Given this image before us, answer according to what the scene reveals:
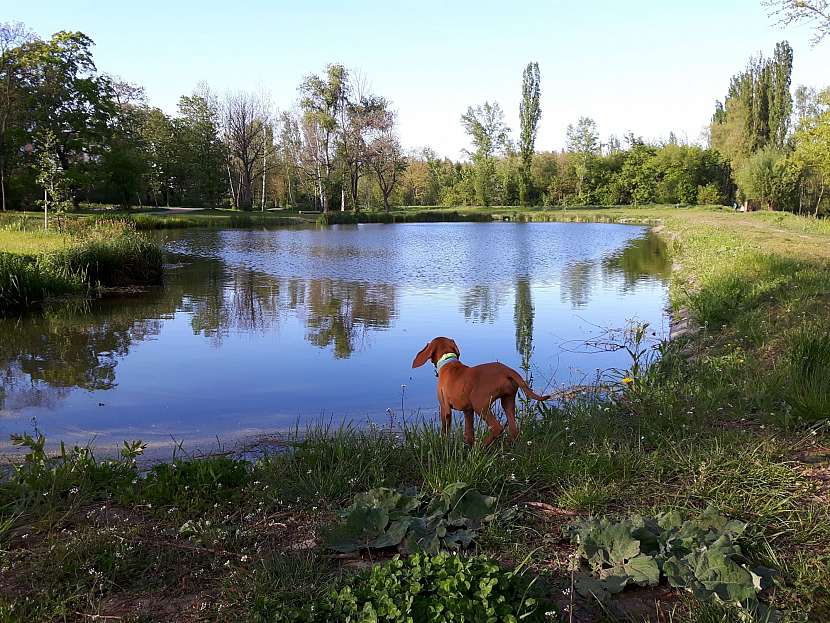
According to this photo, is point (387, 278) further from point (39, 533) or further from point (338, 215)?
point (338, 215)

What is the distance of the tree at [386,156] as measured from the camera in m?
51.6

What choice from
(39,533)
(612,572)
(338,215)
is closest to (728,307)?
(612,572)

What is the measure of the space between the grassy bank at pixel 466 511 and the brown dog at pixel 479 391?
0.20 meters

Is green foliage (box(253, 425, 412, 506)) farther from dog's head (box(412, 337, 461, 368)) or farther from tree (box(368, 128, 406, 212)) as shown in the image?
tree (box(368, 128, 406, 212))


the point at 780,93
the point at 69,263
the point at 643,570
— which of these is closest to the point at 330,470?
the point at 643,570

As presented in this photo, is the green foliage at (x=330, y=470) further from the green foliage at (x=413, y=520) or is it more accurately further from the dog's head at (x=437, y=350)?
the dog's head at (x=437, y=350)

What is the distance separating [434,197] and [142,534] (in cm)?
7083

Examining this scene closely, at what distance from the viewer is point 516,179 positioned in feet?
207

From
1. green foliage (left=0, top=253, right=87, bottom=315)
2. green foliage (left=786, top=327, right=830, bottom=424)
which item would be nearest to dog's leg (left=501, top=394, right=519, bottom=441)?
green foliage (left=786, top=327, right=830, bottom=424)

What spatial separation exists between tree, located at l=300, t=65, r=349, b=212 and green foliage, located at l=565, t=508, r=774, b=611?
49265mm

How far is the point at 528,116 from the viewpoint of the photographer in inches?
2429

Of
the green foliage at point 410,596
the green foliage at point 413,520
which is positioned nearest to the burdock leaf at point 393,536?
the green foliage at point 413,520

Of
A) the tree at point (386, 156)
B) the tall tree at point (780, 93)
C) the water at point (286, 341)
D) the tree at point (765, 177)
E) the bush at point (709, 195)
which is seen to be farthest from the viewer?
the bush at point (709, 195)

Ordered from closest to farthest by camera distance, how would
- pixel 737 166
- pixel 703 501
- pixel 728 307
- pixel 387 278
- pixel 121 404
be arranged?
pixel 703 501 → pixel 121 404 → pixel 728 307 → pixel 387 278 → pixel 737 166
